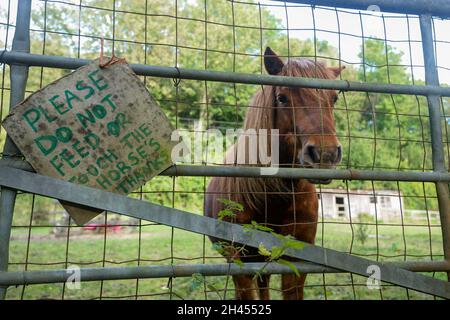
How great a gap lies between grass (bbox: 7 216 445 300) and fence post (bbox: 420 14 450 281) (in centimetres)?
11

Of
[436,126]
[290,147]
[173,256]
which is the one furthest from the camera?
[173,256]

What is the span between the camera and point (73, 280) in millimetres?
1482

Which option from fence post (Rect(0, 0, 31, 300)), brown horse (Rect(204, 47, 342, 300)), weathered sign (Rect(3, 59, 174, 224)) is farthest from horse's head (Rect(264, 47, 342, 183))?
fence post (Rect(0, 0, 31, 300))

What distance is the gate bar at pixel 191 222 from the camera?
1.52 metres

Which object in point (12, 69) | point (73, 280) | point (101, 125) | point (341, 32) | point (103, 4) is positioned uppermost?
point (103, 4)

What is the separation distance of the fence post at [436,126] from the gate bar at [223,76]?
84 mm

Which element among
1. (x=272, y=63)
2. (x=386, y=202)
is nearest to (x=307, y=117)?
(x=272, y=63)

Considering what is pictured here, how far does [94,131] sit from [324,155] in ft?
4.08

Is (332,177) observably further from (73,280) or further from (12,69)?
(12,69)

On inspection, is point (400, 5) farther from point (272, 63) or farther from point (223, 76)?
point (223, 76)

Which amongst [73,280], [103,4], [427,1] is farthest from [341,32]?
[103,4]

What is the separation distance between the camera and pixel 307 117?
91.7 inches
